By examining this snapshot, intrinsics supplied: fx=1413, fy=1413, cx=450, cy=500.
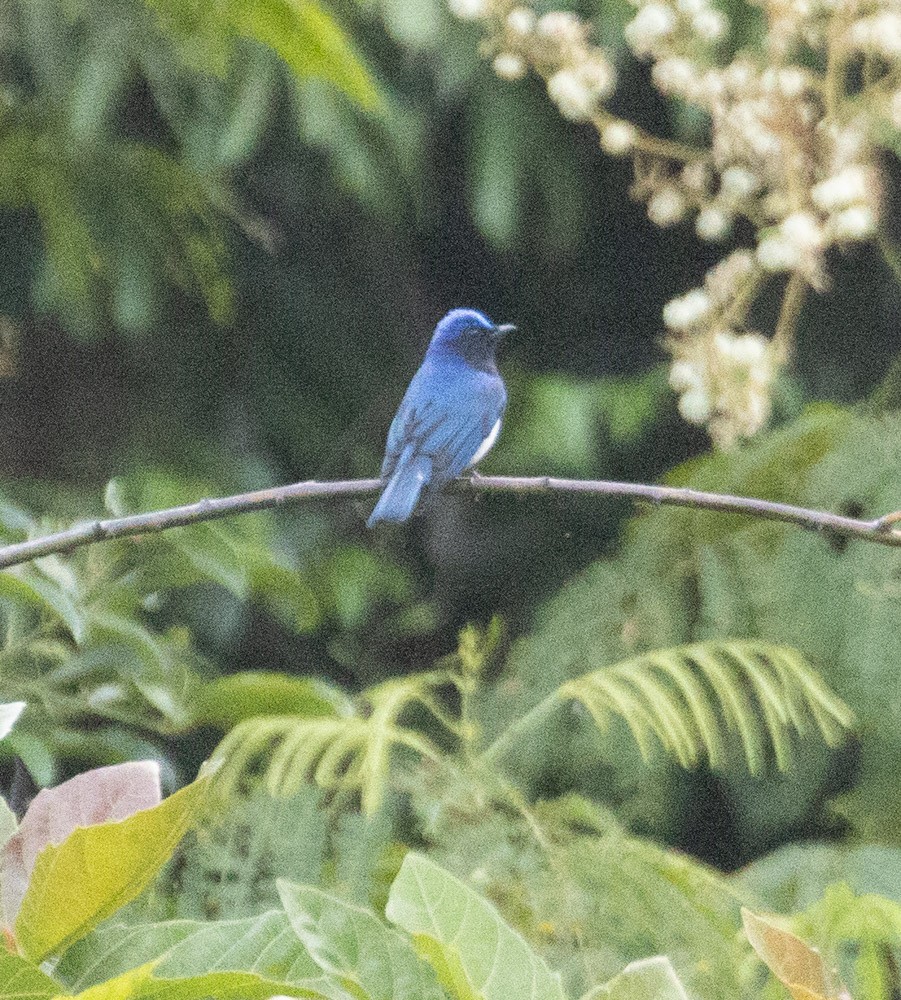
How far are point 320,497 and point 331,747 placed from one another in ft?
2.94

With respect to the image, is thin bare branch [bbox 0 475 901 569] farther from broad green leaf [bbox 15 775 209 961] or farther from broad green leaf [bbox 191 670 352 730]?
broad green leaf [bbox 191 670 352 730]

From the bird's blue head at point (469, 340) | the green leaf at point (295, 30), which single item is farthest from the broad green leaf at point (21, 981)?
the bird's blue head at point (469, 340)

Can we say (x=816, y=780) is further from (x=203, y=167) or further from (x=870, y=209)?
(x=203, y=167)

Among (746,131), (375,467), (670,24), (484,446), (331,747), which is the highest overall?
(670,24)

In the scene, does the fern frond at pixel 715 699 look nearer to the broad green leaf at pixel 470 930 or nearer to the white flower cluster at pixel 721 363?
the white flower cluster at pixel 721 363

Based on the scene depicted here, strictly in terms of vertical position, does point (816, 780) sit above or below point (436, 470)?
below

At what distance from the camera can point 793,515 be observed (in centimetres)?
63

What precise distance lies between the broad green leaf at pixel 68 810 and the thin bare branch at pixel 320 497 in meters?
0.13

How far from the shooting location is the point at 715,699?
5.86 ft

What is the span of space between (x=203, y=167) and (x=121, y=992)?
160 centimetres

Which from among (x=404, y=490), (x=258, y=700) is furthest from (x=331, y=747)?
(x=404, y=490)

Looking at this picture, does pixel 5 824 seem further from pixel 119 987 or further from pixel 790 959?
pixel 790 959

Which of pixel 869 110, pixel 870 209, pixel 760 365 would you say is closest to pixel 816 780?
pixel 760 365

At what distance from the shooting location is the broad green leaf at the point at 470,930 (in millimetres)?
439
